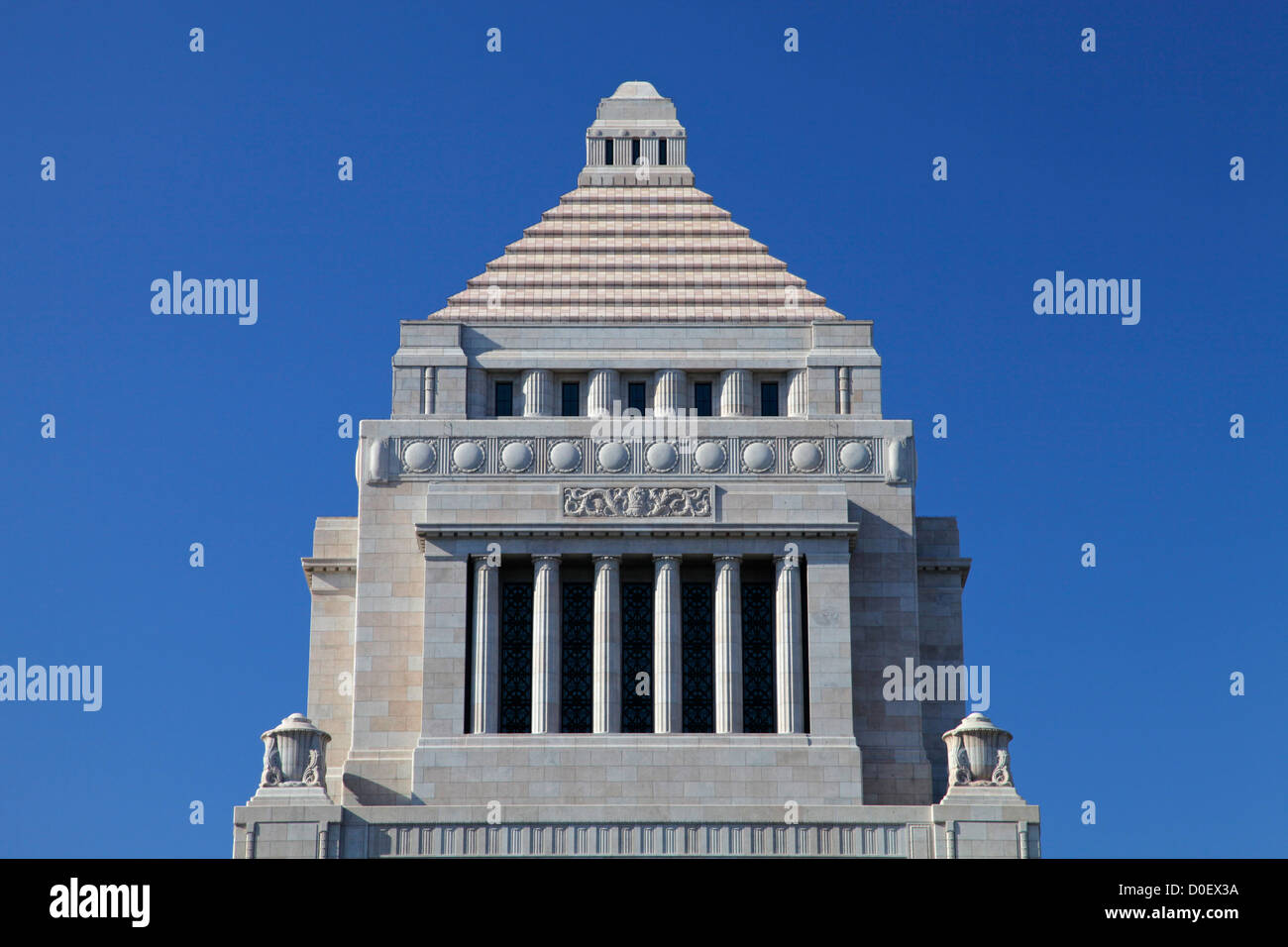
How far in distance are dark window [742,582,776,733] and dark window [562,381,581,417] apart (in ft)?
23.2

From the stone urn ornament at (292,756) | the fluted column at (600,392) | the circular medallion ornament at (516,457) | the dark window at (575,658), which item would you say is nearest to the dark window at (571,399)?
the fluted column at (600,392)

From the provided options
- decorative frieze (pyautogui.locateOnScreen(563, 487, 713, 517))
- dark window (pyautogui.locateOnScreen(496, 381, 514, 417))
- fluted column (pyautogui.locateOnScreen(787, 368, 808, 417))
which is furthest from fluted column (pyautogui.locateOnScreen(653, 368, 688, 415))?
dark window (pyautogui.locateOnScreen(496, 381, 514, 417))

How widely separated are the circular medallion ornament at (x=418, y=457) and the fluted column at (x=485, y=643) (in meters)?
3.17

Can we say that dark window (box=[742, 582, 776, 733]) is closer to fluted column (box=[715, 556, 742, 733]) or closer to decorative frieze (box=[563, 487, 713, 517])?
fluted column (box=[715, 556, 742, 733])

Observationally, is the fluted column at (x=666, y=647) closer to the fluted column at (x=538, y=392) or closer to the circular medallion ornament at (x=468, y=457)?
A: the circular medallion ornament at (x=468, y=457)

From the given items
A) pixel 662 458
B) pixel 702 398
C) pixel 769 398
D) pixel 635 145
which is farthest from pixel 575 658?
pixel 635 145

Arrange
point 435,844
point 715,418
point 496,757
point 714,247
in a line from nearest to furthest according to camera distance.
Result: point 435,844 → point 496,757 → point 715,418 → point 714,247

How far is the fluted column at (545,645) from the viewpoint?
57.3 metres

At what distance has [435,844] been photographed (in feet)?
171

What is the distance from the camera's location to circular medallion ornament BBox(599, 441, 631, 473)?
59969 millimetres

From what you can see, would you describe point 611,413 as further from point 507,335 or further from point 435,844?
point 435,844

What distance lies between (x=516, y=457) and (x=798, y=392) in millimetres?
7890
